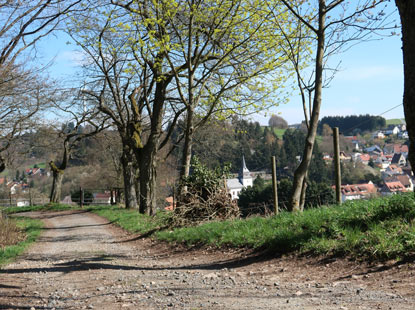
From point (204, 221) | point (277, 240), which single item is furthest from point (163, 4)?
point (277, 240)

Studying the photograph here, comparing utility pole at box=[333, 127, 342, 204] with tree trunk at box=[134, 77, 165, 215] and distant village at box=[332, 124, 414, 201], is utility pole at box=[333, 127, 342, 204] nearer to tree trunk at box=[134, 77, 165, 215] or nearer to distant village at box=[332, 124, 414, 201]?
distant village at box=[332, 124, 414, 201]

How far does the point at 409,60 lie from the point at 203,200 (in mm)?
9278

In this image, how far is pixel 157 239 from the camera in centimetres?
1258

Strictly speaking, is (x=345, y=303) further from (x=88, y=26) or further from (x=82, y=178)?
(x=82, y=178)

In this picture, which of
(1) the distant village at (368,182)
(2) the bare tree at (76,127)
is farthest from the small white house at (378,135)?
(2) the bare tree at (76,127)

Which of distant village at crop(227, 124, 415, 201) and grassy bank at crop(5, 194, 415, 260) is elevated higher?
distant village at crop(227, 124, 415, 201)

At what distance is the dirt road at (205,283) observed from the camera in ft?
15.7

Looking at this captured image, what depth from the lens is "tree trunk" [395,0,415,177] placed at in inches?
176

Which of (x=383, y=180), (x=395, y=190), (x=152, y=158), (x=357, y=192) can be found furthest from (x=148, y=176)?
(x=395, y=190)

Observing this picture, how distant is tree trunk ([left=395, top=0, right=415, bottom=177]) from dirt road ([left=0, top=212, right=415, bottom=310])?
168cm

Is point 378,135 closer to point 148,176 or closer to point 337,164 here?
point 148,176

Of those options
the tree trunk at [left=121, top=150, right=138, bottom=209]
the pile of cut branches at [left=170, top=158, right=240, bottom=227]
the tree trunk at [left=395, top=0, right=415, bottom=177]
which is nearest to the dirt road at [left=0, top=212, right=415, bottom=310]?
the tree trunk at [left=395, top=0, right=415, bottom=177]

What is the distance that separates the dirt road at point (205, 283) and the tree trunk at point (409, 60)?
5.52 feet

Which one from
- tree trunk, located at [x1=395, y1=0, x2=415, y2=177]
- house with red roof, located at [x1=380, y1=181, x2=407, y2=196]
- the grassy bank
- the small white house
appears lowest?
the grassy bank
